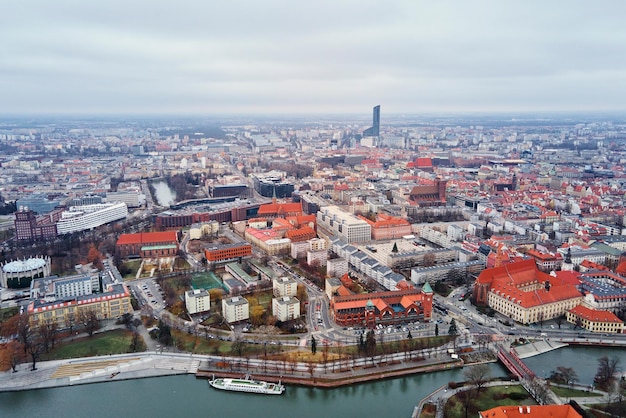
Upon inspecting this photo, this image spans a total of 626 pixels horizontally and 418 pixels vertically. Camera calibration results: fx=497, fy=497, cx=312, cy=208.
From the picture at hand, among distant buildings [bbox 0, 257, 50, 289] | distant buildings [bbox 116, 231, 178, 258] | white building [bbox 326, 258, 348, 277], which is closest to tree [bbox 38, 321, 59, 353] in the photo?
distant buildings [bbox 0, 257, 50, 289]

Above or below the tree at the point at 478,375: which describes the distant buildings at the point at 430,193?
above

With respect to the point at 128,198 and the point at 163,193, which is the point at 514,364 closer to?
the point at 128,198

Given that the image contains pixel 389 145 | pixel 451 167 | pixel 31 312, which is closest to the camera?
pixel 31 312

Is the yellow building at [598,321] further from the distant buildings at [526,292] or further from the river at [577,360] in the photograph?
the river at [577,360]

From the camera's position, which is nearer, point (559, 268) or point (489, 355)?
point (489, 355)

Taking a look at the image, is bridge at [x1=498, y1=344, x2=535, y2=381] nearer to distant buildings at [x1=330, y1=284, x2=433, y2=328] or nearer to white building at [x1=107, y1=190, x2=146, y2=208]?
distant buildings at [x1=330, y1=284, x2=433, y2=328]

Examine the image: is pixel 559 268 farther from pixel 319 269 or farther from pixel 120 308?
pixel 120 308

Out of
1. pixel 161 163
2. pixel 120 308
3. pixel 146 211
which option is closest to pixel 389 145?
pixel 161 163

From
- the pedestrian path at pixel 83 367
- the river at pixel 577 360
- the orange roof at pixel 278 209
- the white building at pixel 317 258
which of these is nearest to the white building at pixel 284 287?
the white building at pixel 317 258

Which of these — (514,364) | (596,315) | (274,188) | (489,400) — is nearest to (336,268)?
(514,364)
